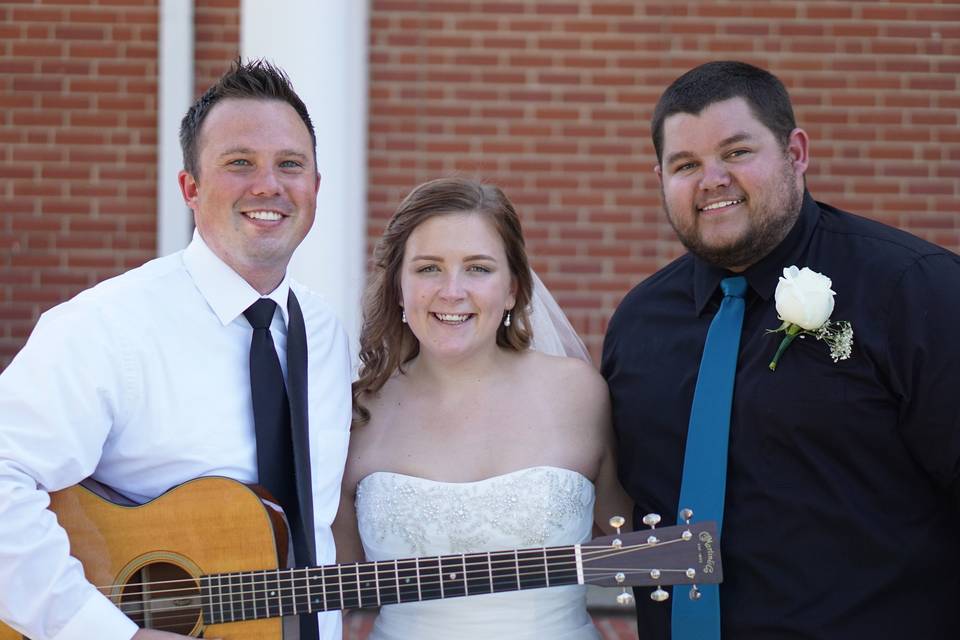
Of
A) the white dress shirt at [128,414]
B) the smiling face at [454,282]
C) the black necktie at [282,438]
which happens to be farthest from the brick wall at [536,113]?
the black necktie at [282,438]

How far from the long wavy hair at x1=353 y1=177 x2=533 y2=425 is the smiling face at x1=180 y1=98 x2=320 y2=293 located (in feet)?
1.69

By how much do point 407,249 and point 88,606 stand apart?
150 centimetres

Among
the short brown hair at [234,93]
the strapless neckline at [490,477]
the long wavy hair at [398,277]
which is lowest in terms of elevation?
the strapless neckline at [490,477]

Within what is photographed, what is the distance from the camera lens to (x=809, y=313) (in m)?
2.82

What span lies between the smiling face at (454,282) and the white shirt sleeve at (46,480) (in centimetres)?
108

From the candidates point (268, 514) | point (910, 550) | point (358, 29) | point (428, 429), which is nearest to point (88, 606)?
point (268, 514)

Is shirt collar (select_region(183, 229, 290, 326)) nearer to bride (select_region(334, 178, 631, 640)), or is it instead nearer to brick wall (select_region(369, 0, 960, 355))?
bride (select_region(334, 178, 631, 640))

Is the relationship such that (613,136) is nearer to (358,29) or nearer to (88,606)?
(358,29)

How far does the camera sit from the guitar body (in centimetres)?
281

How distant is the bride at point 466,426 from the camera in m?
3.35

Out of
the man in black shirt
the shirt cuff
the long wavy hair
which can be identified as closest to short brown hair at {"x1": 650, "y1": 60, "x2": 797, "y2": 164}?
the man in black shirt

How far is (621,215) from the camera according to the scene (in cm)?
666

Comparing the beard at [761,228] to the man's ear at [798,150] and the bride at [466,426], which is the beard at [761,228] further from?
the bride at [466,426]

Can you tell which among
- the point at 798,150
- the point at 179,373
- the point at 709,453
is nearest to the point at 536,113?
the point at 798,150
